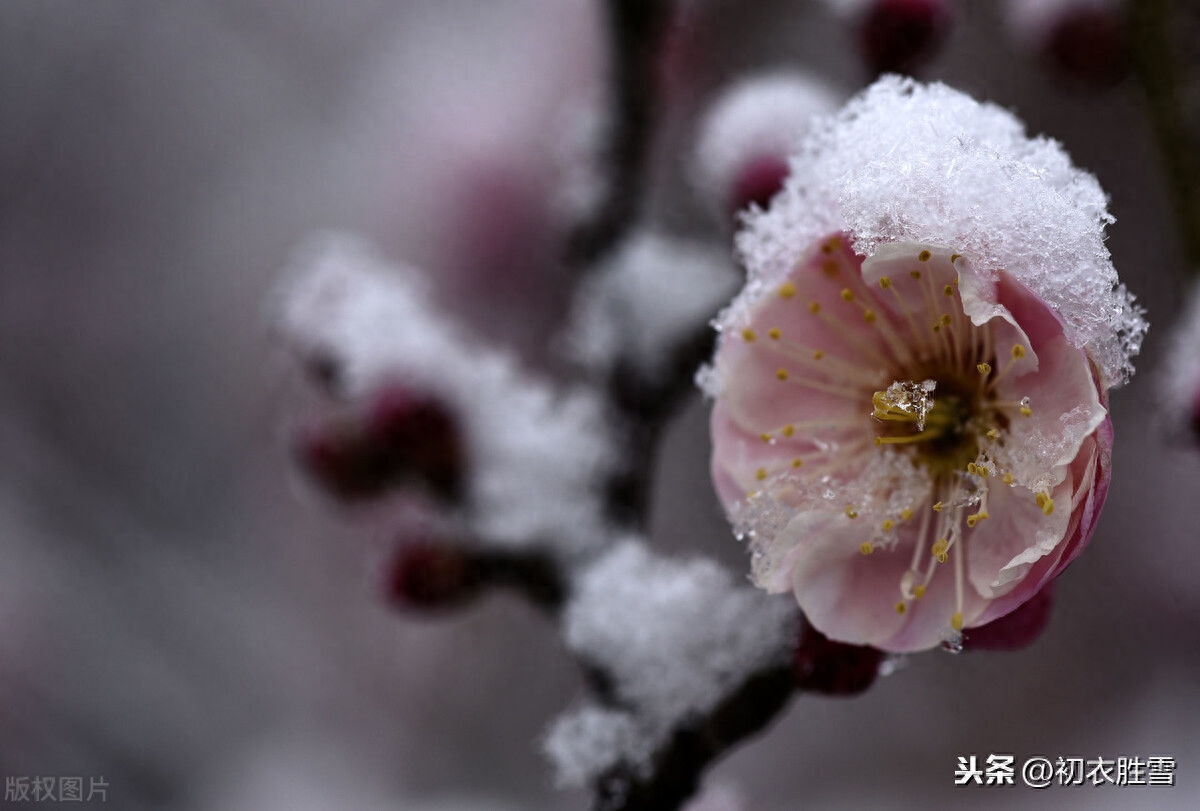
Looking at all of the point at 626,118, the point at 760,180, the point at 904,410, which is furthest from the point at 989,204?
the point at 626,118

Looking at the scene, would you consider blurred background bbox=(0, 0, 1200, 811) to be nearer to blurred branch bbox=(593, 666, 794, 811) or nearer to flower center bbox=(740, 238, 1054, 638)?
flower center bbox=(740, 238, 1054, 638)

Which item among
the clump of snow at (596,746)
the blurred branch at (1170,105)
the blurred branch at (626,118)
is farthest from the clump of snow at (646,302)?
the blurred branch at (1170,105)

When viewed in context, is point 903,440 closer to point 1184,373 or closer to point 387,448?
point 1184,373

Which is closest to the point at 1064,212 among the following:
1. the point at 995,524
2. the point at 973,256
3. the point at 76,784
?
the point at 973,256

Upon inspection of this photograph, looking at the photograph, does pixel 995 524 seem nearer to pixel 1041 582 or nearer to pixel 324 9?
pixel 1041 582

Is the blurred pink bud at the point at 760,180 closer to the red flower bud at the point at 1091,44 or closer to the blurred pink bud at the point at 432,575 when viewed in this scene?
the blurred pink bud at the point at 432,575
